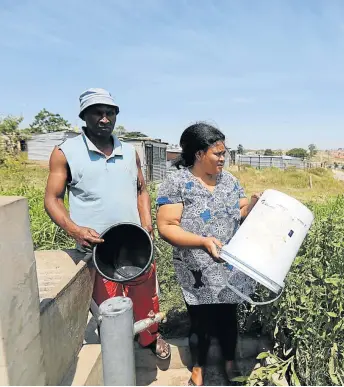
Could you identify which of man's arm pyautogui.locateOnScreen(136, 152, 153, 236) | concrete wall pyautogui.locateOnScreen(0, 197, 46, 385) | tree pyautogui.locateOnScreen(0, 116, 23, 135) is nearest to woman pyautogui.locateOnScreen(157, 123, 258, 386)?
man's arm pyautogui.locateOnScreen(136, 152, 153, 236)

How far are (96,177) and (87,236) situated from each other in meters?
0.37

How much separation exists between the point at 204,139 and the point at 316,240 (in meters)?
0.88

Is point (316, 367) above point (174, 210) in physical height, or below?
below

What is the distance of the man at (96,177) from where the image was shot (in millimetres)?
2078

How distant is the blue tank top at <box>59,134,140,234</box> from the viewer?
6.85 ft

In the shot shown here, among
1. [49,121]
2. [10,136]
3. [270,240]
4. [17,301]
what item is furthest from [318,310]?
[49,121]

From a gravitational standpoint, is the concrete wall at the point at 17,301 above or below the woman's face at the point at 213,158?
below

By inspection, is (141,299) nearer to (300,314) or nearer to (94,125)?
(300,314)

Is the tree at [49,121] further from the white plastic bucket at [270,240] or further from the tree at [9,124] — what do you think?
the white plastic bucket at [270,240]

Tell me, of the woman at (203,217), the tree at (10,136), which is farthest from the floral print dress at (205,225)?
the tree at (10,136)

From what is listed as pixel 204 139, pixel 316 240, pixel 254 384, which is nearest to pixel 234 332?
pixel 254 384

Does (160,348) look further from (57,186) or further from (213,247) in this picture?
(57,186)

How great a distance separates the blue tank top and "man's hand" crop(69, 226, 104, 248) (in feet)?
0.68

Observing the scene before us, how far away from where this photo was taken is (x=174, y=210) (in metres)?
1.98
